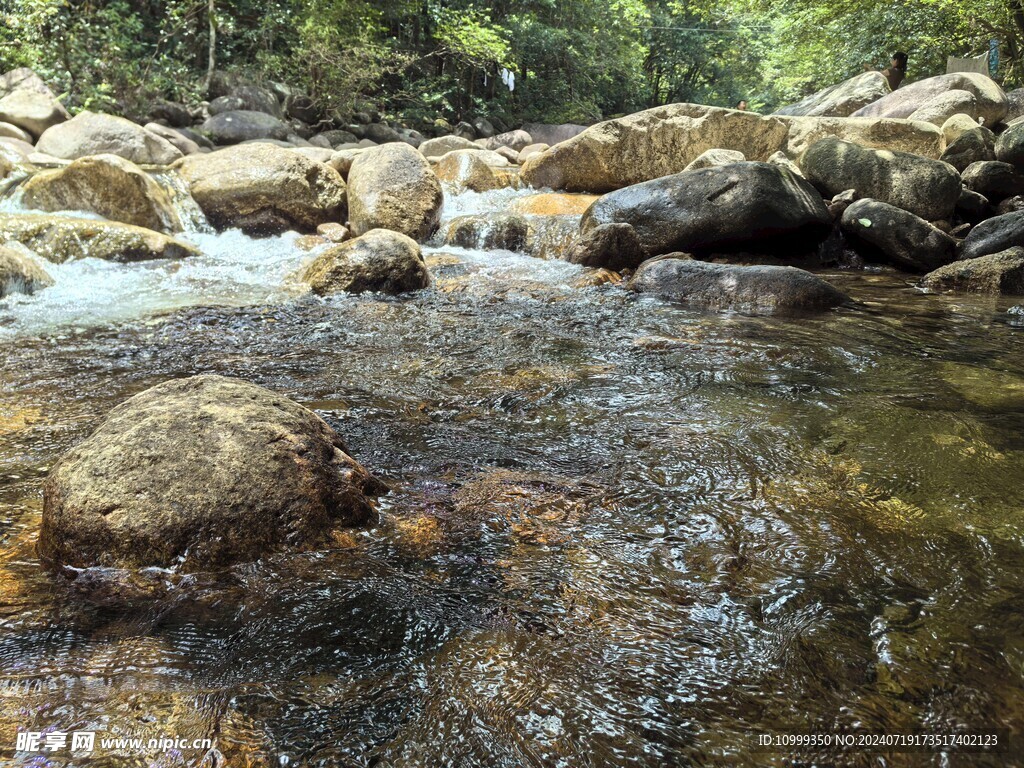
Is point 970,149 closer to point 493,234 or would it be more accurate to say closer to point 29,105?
point 493,234

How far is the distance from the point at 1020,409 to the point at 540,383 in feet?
8.88

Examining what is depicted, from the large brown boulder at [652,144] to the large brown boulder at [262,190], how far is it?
4649 millimetres

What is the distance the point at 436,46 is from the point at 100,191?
1782 cm

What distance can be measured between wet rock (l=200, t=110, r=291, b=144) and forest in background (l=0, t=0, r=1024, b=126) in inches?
53.6

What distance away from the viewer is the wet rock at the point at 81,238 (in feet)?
25.1

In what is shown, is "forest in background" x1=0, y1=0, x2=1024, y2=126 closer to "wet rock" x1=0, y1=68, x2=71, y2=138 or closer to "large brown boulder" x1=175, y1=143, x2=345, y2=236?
"wet rock" x1=0, y1=68, x2=71, y2=138

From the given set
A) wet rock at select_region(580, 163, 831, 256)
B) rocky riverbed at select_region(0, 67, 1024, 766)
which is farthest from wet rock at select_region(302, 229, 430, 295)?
wet rock at select_region(580, 163, 831, 256)

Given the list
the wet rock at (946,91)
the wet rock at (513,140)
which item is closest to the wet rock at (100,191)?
the wet rock at (946,91)

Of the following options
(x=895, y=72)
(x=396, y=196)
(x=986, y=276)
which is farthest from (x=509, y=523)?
(x=895, y=72)

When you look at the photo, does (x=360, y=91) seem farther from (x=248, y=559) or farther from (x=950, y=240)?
(x=248, y=559)

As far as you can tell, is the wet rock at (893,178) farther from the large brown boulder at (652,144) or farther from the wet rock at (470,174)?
the wet rock at (470,174)

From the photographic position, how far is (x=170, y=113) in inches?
653

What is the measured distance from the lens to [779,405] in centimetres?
369

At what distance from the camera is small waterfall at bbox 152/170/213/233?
9773 mm
